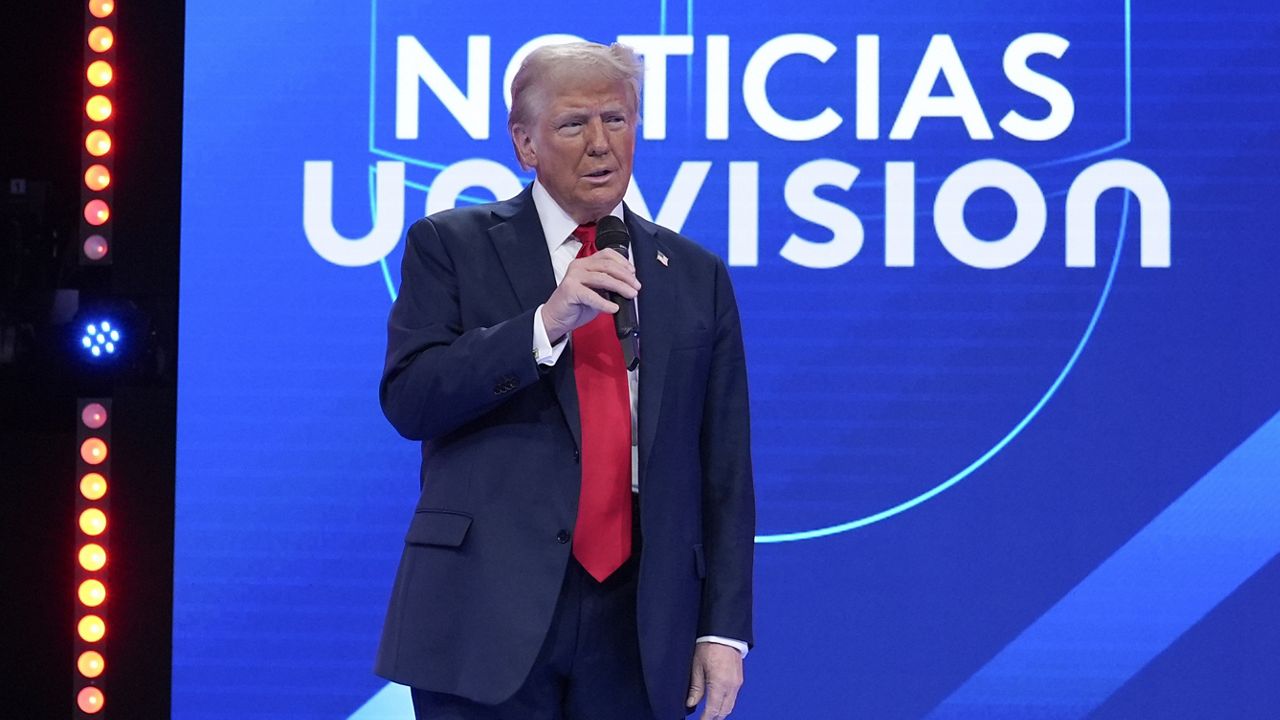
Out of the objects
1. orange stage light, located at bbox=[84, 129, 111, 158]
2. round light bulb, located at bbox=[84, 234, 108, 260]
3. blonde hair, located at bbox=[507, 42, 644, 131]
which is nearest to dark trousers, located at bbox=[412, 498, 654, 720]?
blonde hair, located at bbox=[507, 42, 644, 131]

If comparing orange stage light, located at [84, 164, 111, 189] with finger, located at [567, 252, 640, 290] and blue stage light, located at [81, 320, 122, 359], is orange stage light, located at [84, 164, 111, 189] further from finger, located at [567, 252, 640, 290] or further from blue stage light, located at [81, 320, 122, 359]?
finger, located at [567, 252, 640, 290]

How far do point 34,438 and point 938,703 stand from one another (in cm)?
194

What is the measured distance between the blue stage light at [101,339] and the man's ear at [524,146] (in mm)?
982

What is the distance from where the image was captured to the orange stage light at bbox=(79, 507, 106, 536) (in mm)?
2703

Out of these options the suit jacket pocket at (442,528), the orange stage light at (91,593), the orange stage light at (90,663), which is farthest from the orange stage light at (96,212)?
the suit jacket pocket at (442,528)

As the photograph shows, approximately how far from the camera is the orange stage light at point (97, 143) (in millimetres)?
2736

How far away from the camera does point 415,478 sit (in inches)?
132

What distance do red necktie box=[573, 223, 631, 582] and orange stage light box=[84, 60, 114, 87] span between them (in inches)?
45.9

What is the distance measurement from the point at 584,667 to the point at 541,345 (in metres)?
0.46

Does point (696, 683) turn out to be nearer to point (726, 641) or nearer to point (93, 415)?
point (726, 641)

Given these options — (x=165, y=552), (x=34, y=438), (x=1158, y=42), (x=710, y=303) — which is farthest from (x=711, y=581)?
(x=1158, y=42)

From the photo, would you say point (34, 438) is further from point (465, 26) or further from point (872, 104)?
point (872, 104)

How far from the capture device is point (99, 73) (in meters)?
2.74

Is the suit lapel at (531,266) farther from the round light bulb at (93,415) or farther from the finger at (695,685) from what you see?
the round light bulb at (93,415)
